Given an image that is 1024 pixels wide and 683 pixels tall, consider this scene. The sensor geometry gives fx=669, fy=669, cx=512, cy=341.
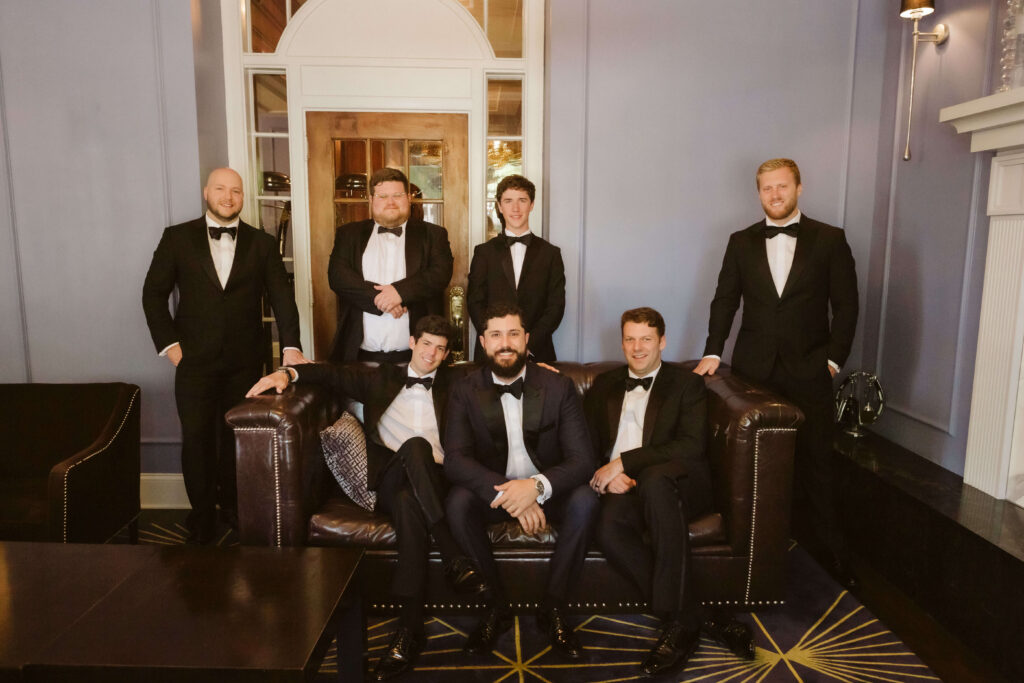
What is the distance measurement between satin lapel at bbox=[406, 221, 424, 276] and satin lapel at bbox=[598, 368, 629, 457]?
3.53 feet

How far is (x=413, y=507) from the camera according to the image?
2309 mm

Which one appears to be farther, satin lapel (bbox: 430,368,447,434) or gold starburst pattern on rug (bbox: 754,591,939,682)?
satin lapel (bbox: 430,368,447,434)

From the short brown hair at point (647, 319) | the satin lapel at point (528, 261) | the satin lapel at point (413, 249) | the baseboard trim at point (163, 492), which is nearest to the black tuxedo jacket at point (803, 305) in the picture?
the short brown hair at point (647, 319)

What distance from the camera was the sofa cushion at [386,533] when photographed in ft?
7.79

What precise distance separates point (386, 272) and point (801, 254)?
1.85 meters

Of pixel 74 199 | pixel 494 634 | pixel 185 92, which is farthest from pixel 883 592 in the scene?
pixel 74 199

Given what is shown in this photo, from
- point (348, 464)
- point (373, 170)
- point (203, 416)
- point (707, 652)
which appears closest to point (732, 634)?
point (707, 652)

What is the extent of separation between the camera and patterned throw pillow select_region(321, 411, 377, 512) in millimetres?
2535

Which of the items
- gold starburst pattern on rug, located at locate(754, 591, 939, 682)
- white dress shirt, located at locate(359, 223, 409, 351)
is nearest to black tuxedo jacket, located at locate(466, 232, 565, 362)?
white dress shirt, located at locate(359, 223, 409, 351)

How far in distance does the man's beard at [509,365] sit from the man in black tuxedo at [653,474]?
1.42ft

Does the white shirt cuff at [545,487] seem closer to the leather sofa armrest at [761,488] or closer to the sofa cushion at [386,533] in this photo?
the sofa cushion at [386,533]

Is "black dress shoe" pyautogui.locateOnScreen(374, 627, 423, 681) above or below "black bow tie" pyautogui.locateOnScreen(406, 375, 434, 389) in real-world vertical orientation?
below

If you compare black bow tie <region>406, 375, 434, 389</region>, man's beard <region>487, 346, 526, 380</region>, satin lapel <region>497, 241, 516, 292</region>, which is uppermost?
satin lapel <region>497, 241, 516, 292</region>

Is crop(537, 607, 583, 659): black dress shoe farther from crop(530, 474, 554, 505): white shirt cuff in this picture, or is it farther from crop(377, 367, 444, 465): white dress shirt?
crop(377, 367, 444, 465): white dress shirt
